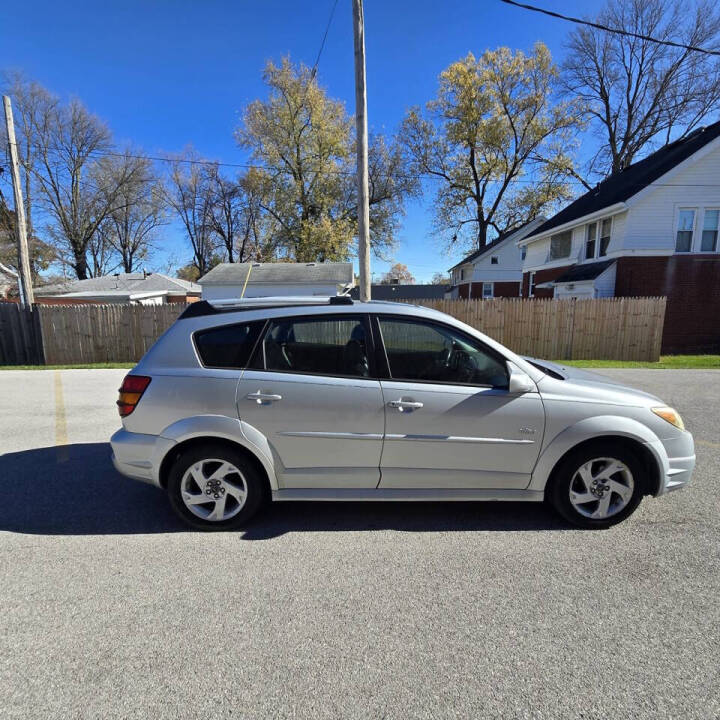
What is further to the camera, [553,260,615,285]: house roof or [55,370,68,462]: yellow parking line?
[553,260,615,285]: house roof

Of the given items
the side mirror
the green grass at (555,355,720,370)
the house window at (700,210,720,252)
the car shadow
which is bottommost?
the green grass at (555,355,720,370)

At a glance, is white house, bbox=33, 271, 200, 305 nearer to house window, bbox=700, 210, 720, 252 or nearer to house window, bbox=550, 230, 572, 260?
house window, bbox=550, 230, 572, 260

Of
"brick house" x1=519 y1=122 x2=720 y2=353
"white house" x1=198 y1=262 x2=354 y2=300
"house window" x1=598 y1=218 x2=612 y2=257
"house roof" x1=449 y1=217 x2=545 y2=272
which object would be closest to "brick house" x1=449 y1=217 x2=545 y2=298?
"house roof" x1=449 y1=217 x2=545 y2=272

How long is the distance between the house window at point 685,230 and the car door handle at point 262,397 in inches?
748

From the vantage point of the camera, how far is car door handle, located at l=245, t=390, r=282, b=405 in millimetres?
2934

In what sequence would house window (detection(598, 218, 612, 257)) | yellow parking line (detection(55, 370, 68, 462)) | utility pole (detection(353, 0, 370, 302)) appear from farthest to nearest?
house window (detection(598, 218, 612, 257)) < utility pole (detection(353, 0, 370, 302)) < yellow parking line (detection(55, 370, 68, 462))

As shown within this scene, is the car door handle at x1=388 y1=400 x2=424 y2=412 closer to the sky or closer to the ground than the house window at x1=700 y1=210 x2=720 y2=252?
→ closer to the ground

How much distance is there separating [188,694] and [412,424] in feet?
6.22

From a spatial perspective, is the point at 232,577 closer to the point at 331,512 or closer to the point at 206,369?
the point at 331,512

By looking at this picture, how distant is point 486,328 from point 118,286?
30172 mm

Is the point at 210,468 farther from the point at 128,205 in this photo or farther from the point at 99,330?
the point at 128,205

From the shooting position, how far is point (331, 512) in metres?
3.33

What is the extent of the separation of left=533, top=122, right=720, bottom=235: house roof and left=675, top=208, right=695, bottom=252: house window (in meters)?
1.88

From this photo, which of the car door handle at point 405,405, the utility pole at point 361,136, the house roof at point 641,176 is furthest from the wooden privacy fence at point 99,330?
the house roof at point 641,176
